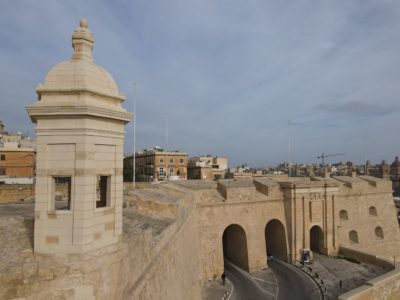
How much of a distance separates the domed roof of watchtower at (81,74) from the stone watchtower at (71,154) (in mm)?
17

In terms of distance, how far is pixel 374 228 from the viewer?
29031 millimetres

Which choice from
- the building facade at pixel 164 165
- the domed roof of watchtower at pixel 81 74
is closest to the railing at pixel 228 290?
the domed roof of watchtower at pixel 81 74

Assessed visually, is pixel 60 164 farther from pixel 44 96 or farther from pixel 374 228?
pixel 374 228

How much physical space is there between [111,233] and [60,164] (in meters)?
1.62

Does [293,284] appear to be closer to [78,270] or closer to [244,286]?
[244,286]

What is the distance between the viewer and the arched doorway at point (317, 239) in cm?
2474

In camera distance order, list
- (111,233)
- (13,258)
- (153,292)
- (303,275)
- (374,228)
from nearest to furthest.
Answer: (13,258) < (111,233) < (153,292) < (303,275) < (374,228)

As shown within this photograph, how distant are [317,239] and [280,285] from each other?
8752 millimetres

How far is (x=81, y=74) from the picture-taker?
5582 mm

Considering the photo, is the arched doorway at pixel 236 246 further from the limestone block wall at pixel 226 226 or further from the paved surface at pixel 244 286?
the paved surface at pixel 244 286

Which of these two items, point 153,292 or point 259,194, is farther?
point 259,194

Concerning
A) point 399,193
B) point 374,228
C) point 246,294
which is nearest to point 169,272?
point 246,294

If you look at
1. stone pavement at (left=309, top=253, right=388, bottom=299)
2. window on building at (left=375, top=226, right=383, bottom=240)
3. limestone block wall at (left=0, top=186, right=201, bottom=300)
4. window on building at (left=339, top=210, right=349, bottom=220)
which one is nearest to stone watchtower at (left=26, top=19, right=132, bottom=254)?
limestone block wall at (left=0, top=186, right=201, bottom=300)

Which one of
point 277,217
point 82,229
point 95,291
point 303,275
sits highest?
point 82,229
